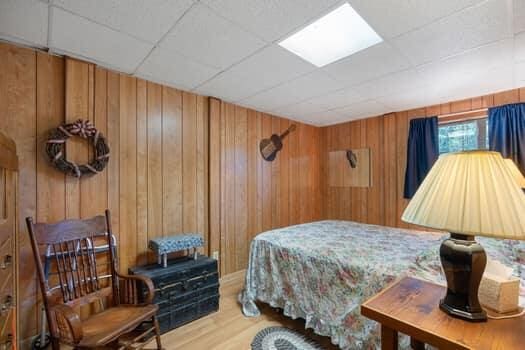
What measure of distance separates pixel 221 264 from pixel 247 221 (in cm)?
67

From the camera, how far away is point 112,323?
1553mm

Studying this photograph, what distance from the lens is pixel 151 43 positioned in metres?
1.80

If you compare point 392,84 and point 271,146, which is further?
point 271,146

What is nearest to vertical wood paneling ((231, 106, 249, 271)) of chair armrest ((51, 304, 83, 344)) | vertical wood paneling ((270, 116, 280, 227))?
vertical wood paneling ((270, 116, 280, 227))

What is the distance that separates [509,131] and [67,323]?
420cm

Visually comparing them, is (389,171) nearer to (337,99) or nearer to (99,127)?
(337,99)

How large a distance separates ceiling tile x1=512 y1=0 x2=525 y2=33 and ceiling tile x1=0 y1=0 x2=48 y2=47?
2.78 metres

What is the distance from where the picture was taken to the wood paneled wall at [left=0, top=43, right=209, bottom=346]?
1834mm

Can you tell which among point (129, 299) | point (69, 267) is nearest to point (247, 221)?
point (129, 299)

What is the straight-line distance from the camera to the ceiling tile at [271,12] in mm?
1403

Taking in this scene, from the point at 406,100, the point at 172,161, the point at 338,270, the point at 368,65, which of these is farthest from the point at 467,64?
the point at 172,161

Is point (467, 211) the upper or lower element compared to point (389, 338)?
upper

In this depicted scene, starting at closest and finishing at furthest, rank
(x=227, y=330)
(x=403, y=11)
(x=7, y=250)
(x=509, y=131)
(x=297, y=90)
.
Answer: (x=7, y=250) < (x=403, y=11) < (x=227, y=330) < (x=509, y=131) < (x=297, y=90)

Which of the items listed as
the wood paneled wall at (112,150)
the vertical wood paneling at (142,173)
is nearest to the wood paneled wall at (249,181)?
the wood paneled wall at (112,150)
